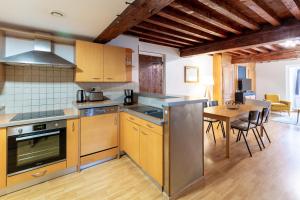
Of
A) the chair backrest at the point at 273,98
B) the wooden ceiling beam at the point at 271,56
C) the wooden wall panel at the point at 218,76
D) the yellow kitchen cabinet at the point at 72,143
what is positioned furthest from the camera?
the chair backrest at the point at 273,98

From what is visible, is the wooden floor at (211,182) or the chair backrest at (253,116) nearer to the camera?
the wooden floor at (211,182)

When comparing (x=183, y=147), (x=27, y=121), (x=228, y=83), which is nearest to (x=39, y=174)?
(x=27, y=121)

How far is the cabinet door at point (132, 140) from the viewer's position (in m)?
2.21

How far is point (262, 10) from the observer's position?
2.19 meters

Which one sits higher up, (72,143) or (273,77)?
(273,77)

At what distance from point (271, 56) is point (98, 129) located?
5992 millimetres

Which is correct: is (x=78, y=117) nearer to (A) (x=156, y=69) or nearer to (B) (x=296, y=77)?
(A) (x=156, y=69)

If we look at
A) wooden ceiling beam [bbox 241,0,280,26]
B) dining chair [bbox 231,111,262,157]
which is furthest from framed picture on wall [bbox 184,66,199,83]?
wooden ceiling beam [bbox 241,0,280,26]

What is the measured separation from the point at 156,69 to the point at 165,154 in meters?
2.91

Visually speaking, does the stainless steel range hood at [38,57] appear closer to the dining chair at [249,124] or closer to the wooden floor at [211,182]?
the wooden floor at [211,182]

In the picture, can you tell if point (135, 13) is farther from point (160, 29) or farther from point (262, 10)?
point (262, 10)

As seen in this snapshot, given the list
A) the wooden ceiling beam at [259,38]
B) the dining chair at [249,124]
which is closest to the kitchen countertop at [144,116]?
the dining chair at [249,124]

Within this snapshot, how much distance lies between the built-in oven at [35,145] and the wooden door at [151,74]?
225cm

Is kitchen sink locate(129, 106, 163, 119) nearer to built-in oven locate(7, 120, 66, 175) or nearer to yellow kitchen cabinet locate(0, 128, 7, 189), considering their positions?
built-in oven locate(7, 120, 66, 175)
